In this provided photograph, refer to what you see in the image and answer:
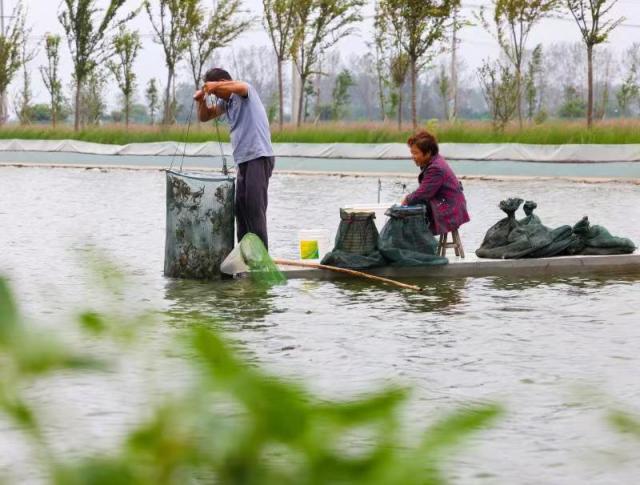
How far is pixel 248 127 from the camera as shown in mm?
9844

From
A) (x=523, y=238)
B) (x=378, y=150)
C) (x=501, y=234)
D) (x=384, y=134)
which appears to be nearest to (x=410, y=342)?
(x=523, y=238)

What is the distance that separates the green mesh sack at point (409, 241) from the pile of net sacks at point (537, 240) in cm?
72

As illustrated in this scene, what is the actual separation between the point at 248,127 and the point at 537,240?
7.62ft

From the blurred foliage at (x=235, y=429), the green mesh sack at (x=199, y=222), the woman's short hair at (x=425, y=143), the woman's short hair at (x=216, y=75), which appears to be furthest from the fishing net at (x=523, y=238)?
the blurred foliage at (x=235, y=429)

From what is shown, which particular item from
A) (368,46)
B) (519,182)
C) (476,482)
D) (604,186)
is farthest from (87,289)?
(368,46)

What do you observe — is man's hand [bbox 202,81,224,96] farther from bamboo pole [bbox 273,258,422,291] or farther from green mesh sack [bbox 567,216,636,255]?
green mesh sack [bbox 567,216,636,255]

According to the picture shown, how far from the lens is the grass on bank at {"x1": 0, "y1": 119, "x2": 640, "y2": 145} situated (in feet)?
91.5

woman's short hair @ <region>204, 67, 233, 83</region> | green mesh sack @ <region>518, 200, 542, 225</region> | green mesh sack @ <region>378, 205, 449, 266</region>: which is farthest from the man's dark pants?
green mesh sack @ <region>518, 200, 542, 225</region>

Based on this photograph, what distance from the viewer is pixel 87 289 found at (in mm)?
875

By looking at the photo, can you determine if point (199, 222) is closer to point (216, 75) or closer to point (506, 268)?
point (216, 75)

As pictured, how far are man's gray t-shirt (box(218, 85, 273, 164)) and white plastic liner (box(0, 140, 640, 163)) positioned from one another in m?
15.9

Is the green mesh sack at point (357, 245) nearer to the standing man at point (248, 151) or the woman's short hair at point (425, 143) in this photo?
the standing man at point (248, 151)

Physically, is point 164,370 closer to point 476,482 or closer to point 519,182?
point 476,482

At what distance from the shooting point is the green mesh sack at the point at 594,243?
10602mm
